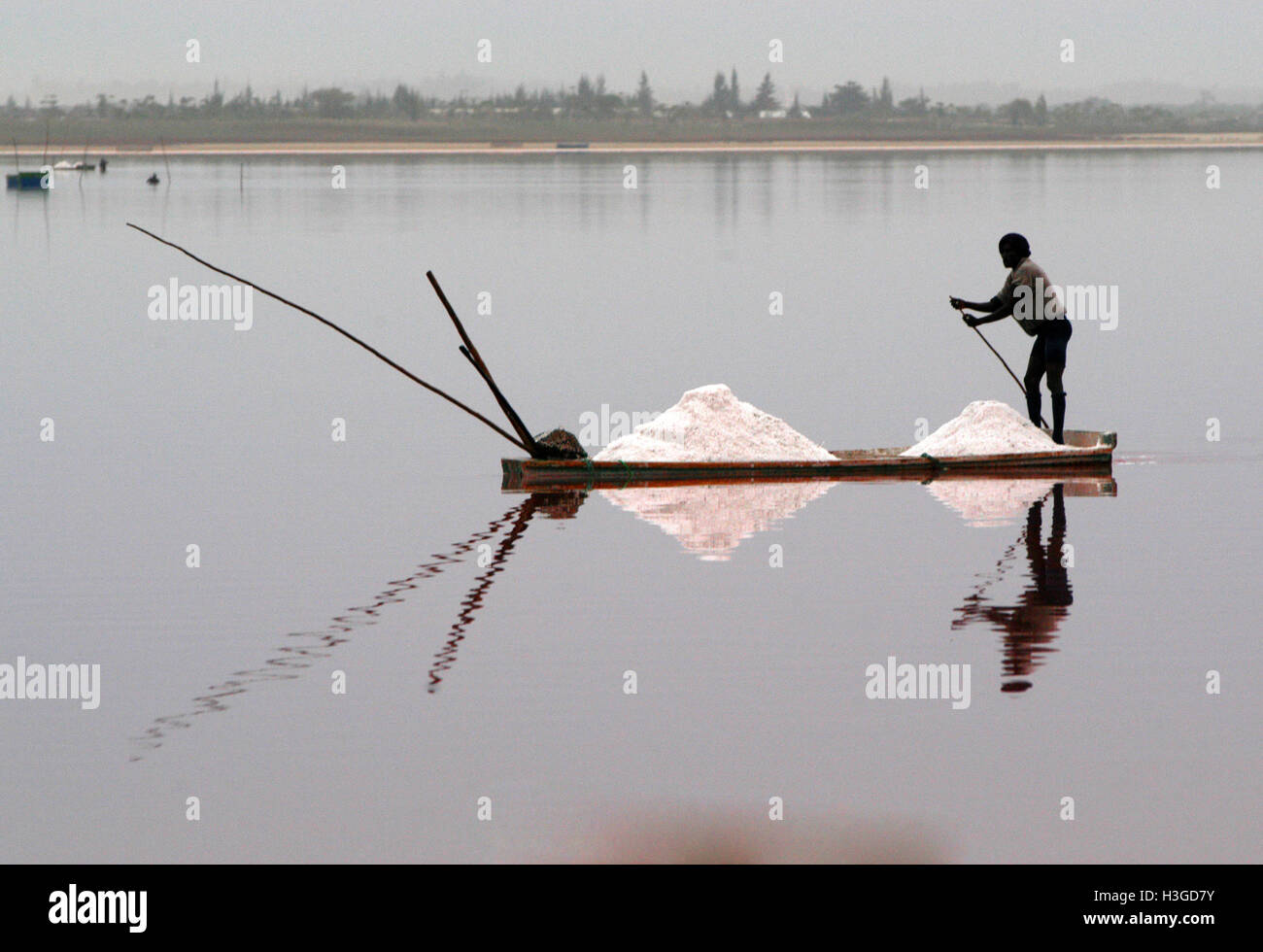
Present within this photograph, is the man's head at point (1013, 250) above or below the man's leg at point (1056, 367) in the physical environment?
above

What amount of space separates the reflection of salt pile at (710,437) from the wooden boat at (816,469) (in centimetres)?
13

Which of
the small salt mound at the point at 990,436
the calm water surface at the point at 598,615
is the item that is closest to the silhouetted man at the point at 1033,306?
the small salt mound at the point at 990,436

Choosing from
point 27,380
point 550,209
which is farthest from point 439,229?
point 27,380

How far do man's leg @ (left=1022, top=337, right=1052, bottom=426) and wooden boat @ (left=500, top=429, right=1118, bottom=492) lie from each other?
0.59m

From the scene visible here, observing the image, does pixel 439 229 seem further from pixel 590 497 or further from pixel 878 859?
pixel 878 859

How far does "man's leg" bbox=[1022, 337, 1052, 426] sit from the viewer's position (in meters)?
20.0

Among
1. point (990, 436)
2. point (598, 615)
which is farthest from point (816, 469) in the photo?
point (598, 615)

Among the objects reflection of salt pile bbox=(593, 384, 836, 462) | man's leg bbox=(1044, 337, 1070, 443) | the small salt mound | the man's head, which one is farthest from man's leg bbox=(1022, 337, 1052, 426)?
reflection of salt pile bbox=(593, 384, 836, 462)

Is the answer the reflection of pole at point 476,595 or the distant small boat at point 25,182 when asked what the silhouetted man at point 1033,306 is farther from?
the distant small boat at point 25,182

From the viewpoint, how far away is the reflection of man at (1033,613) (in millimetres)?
12930

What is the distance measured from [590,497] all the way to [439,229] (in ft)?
197

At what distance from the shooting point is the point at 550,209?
10012 centimetres

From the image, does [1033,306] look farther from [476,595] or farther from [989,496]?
[476,595]

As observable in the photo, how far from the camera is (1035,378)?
66.0 feet
